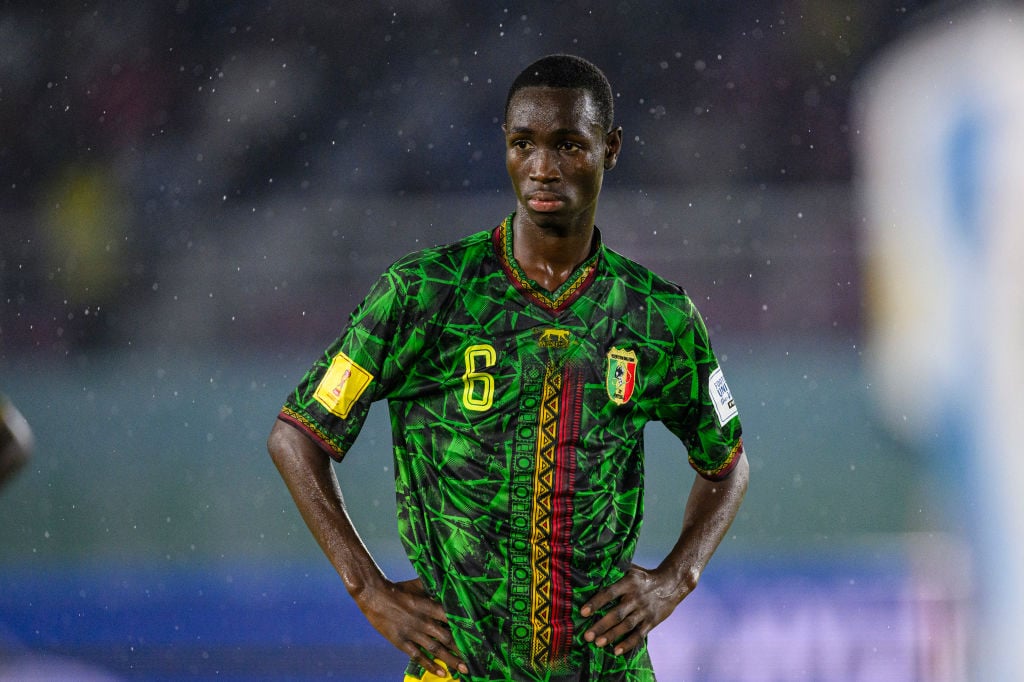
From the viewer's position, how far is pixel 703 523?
6.66 ft

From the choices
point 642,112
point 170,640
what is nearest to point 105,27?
point 642,112

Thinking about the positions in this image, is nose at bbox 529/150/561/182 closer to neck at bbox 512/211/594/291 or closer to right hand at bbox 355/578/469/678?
neck at bbox 512/211/594/291

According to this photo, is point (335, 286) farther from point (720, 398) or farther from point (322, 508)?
point (322, 508)

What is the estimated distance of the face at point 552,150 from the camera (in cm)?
183

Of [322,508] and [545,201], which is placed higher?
[545,201]

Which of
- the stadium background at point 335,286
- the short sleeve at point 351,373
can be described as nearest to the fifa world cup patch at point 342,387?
the short sleeve at point 351,373

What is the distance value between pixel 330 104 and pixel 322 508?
5.51m

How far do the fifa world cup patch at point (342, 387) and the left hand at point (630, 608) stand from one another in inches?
17.3

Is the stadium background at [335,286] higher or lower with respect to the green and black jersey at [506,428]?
higher

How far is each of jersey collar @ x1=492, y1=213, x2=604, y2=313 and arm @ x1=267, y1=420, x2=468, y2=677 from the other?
381 millimetres

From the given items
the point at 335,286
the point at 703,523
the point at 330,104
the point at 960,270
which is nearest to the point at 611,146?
the point at 703,523

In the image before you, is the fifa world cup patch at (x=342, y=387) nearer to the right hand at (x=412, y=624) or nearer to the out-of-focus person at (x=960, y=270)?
the right hand at (x=412, y=624)

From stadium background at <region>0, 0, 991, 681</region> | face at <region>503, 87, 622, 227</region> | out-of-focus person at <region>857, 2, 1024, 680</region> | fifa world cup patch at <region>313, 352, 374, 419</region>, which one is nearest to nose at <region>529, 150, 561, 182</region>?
face at <region>503, 87, 622, 227</region>

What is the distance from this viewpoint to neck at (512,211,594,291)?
6.25 feet
